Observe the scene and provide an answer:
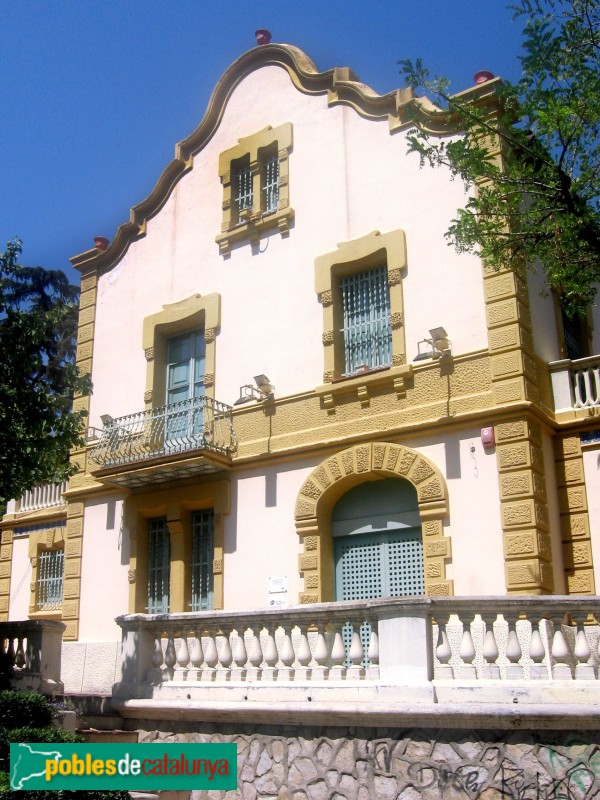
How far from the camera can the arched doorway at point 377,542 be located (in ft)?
43.8

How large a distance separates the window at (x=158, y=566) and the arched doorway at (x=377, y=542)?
347 centimetres

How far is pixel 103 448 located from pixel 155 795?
28.5ft

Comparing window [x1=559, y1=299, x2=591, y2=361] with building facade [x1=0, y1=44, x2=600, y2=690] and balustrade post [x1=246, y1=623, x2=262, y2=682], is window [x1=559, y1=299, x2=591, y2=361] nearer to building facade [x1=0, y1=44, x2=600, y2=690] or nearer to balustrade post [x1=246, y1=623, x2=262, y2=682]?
building facade [x1=0, y1=44, x2=600, y2=690]

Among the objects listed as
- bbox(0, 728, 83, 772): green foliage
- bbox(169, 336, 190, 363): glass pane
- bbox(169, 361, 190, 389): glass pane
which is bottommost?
bbox(0, 728, 83, 772): green foliage

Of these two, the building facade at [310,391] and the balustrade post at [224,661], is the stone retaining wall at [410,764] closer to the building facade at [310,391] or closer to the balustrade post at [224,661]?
the balustrade post at [224,661]

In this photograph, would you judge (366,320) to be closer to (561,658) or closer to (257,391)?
(257,391)

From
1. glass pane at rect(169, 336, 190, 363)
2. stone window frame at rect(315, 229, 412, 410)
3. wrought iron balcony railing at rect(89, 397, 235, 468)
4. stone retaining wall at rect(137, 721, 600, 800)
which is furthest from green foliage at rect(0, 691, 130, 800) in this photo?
glass pane at rect(169, 336, 190, 363)

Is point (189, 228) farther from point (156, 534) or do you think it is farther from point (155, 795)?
point (155, 795)

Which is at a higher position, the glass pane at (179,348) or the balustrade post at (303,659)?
the glass pane at (179,348)

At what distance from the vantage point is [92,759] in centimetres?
861

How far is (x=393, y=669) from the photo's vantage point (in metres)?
8.75

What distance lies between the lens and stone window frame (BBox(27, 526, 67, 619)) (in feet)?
62.4

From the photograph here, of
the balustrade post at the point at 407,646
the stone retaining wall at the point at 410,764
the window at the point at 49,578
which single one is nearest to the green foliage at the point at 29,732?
the stone retaining wall at the point at 410,764

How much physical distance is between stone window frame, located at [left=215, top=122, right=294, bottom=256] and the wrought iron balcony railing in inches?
122
